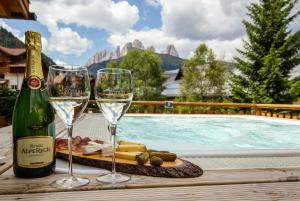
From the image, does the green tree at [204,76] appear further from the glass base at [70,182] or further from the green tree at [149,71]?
the glass base at [70,182]

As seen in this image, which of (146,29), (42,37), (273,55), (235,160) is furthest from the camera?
(146,29)

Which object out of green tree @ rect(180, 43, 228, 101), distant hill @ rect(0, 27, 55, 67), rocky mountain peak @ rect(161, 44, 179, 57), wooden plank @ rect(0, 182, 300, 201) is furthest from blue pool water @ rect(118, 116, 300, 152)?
rocky mountain peak @ rect(161, 44, 179, 57)

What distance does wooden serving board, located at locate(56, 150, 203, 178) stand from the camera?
27.4 inches

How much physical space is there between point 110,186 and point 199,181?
18 centimetres

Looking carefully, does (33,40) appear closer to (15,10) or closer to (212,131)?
(15,10)

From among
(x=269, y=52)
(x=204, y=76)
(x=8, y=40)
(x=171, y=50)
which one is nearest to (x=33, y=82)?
(x=269, y=52)

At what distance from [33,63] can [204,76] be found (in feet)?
61.5

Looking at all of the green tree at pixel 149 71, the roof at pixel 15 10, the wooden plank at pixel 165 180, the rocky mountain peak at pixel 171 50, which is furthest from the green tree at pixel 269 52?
the rocky mountain peak at pixel 171 50

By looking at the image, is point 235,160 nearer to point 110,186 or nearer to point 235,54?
point 110,186

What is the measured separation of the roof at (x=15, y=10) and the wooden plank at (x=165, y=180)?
4336mm

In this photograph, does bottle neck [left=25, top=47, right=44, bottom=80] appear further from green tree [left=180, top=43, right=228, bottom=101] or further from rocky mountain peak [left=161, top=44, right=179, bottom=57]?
rocky mountain peak [left=161, top=44, right=179, bottom=57]

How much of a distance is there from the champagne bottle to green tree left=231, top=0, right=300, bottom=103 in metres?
14.3

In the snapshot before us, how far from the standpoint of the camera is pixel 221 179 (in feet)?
2.17

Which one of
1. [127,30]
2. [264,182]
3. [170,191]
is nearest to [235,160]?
[264,182]
